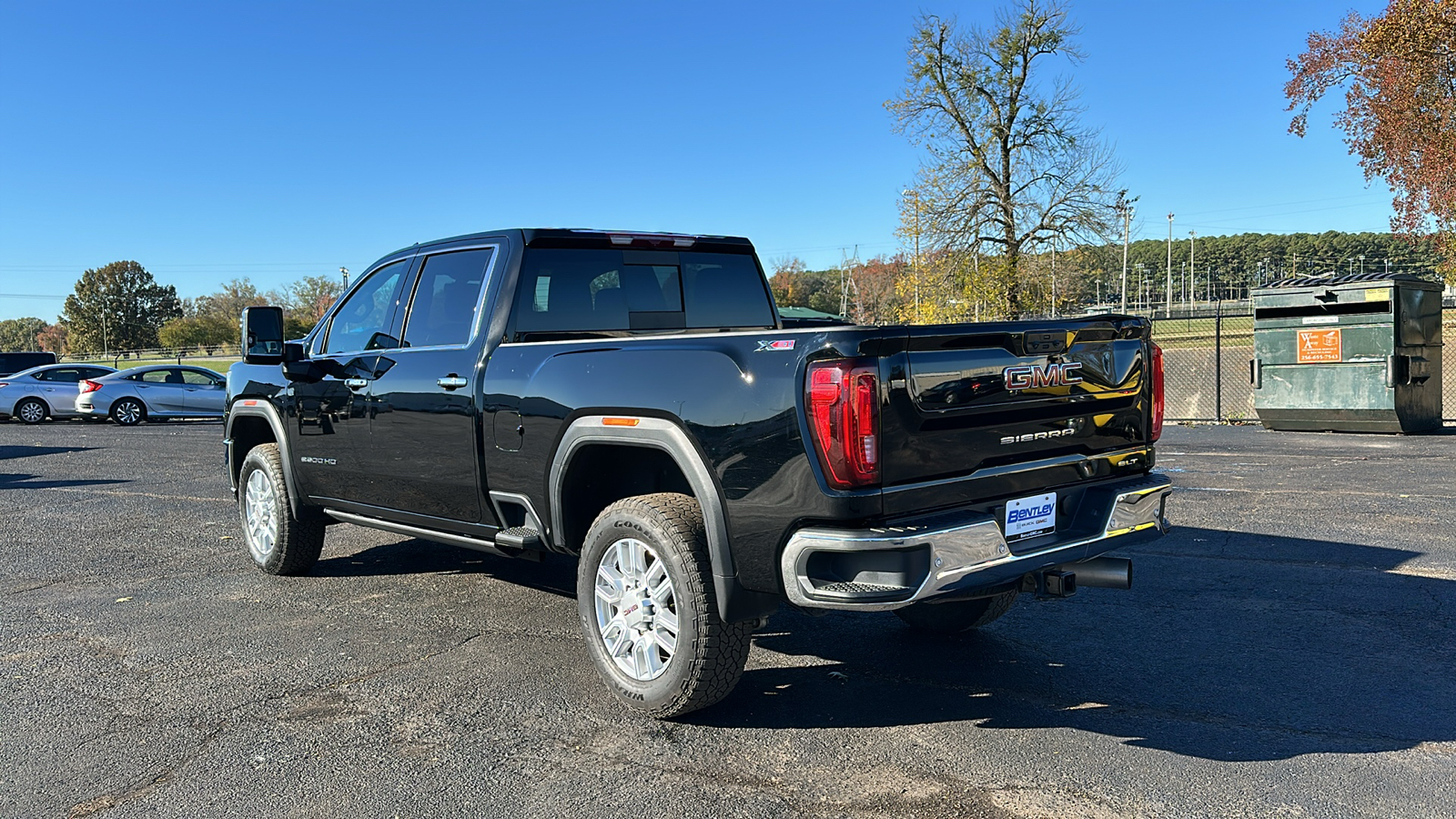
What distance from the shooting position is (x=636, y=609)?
13.5ft

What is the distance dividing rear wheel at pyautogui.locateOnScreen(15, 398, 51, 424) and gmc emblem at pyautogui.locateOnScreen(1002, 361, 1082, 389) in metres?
25.5

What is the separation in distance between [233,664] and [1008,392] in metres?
3.62

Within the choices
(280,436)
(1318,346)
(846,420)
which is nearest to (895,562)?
(846,420)

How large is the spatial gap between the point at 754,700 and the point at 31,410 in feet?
81.3

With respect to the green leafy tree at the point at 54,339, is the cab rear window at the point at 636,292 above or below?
below

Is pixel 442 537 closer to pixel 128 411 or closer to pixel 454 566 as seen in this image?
pixel 454 566

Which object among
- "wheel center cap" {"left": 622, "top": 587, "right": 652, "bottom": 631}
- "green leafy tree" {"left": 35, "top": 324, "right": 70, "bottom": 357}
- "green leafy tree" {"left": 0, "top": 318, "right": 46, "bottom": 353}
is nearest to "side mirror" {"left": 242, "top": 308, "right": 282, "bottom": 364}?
→ "wheel center cap" {"left": 622, "top": 587, "right": 652, "bottom": 631}

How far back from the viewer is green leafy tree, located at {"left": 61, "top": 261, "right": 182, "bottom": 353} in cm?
9306

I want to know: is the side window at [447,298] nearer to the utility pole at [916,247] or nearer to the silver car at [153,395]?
the silver car at [153,395]

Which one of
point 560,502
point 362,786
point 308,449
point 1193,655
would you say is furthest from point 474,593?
point 1193,655

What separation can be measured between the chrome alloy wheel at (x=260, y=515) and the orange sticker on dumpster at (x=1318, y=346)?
43.1 feet

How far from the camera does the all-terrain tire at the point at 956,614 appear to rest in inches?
193

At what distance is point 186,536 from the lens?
809 centimetres

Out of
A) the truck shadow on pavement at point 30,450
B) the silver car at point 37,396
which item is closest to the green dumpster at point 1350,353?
the truck shadow on pavement at point 30,450
